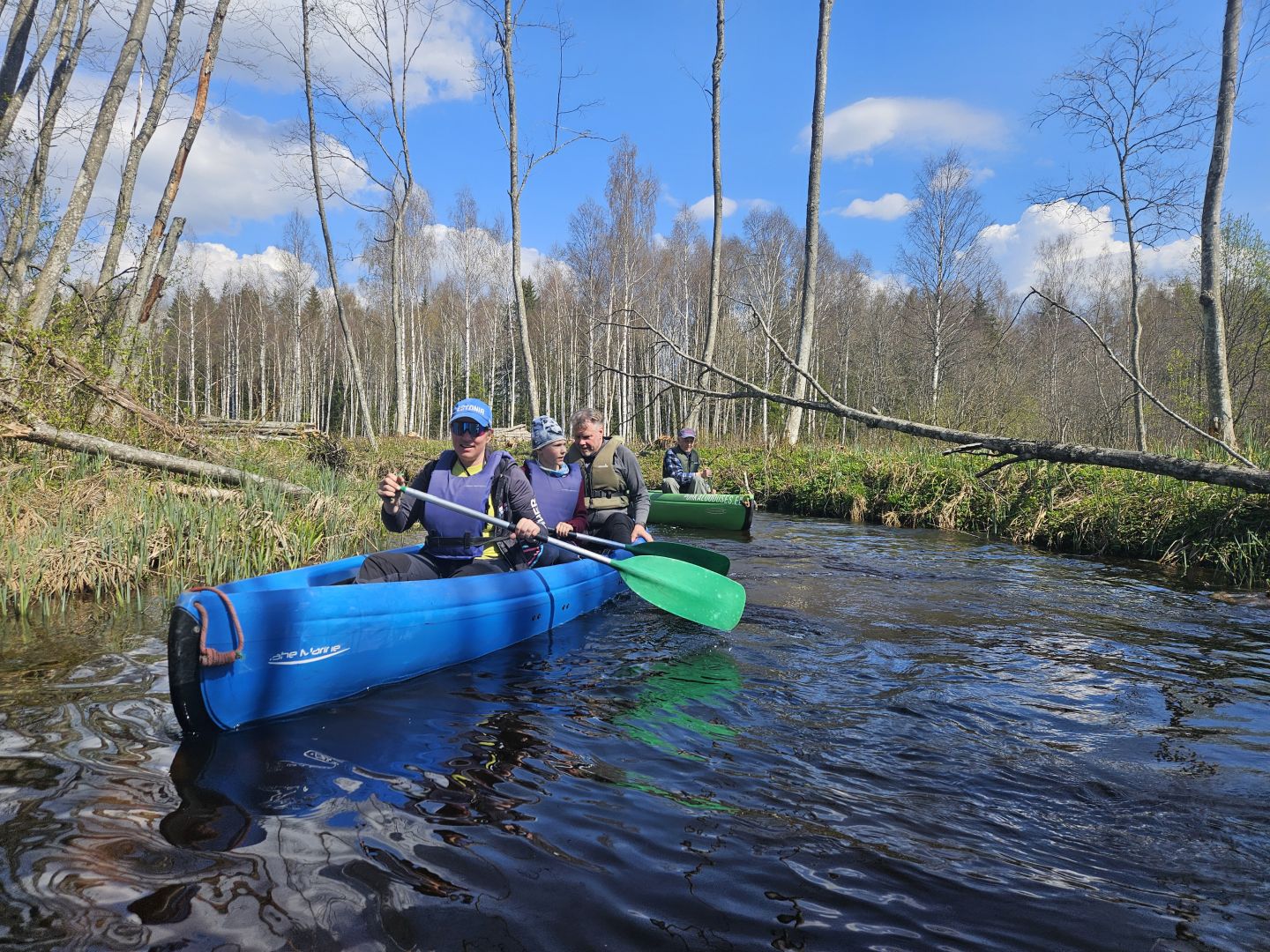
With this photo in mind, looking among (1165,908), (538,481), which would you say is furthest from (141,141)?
(1165,908)

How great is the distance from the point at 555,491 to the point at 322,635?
103 inches

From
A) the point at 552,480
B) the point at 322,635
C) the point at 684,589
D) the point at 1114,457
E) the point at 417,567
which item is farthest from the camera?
the point at 552,480

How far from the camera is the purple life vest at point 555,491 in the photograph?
19.2 feet

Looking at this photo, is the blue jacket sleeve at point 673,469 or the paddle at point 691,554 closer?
the paddle at point 691,554

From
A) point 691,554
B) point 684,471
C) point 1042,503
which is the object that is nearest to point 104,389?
point 691,554

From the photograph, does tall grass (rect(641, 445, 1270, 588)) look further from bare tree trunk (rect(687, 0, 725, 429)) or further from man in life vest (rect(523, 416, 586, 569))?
man in life vest (rect(523, 416, 586, 569))

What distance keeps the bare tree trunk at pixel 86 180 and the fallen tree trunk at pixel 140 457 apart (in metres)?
2.15

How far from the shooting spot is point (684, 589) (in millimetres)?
5133

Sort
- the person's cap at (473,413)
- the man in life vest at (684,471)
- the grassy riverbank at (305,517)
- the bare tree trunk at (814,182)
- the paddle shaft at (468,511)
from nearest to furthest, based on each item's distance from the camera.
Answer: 1. the paddle shaft at (468,511)
2. the person's cap at (473,413)
3. the grassy riverbank at (305,517)
4. the man in life vest at (684,471)
5. the bare tree trunk at (814,182)

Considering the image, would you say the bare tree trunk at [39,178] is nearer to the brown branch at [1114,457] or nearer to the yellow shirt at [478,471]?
the yellow shirt at [478,471]

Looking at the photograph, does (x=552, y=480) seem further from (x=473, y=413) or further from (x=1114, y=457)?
(x=1114, y=457)

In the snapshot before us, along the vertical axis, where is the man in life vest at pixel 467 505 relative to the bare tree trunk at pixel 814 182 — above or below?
below

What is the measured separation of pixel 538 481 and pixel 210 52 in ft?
32.3

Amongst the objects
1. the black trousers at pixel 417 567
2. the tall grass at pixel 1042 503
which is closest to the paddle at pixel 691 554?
the black trousers at pixel 417 567
